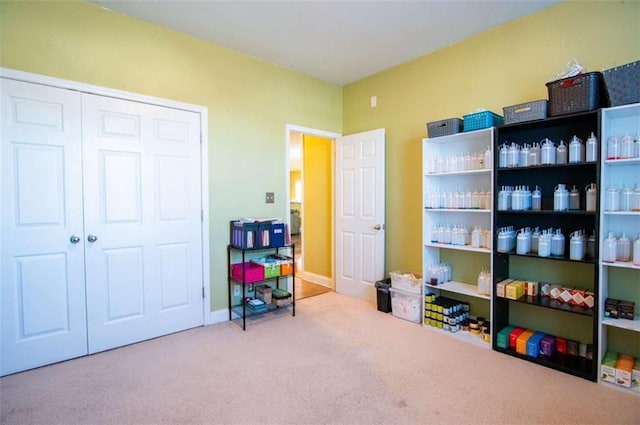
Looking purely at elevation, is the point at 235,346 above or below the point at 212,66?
below

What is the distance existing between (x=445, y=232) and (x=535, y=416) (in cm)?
165

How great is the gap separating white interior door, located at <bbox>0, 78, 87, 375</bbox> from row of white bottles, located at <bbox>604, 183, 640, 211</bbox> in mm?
3922

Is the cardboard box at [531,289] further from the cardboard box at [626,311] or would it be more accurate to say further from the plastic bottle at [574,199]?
the plastic bottle at [574,199]

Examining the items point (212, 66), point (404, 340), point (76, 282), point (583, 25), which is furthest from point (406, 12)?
point (76, 282)

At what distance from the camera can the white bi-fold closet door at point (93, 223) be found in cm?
235

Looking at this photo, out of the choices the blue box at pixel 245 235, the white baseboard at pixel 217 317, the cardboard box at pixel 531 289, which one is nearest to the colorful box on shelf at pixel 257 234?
the blue box at pixel 245 235

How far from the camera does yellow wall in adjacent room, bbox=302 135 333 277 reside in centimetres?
475

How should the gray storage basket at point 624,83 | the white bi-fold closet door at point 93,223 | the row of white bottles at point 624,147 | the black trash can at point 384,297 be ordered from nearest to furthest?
the gray storage basket at point 624,83
the row of white bottles at point 624,147
the white bi-fold closet door at point 93,223
the black trash can at point 384,297

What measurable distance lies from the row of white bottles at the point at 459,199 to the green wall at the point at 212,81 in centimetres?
169

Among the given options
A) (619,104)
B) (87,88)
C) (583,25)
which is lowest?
(619,104)

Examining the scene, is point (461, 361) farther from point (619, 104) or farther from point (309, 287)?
point (309, 287)

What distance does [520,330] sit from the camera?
275 centimetres

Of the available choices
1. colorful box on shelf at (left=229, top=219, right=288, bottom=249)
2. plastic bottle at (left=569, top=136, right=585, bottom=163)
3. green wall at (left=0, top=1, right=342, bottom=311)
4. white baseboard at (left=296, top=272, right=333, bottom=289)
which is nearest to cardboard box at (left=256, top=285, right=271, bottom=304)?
green wall at (left=0, top=1, right=342, bottom=311)

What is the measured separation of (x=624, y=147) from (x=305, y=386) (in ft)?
8.81
